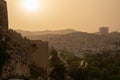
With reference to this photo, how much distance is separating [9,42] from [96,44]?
4895 inches

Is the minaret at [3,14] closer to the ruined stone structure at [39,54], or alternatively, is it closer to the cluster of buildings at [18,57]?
the cluster of buildings at [18,57]

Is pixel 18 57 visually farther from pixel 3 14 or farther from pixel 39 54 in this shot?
Result: pixel 39 54

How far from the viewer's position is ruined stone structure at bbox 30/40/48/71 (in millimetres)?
20281

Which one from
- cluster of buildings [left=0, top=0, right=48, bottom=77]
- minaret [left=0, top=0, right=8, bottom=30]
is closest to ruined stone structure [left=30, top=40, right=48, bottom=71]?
cluster of buildings [left=0, top=0, right=48, bottom=77]

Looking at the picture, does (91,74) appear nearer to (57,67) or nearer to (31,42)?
(57,67)

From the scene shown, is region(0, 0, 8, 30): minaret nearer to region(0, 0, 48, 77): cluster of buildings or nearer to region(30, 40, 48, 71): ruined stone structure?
region(0, 0, 48, 77): cluster of buildings

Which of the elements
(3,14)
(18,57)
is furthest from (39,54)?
(18,57)

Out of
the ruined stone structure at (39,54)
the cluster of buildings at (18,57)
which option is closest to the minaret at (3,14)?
the cluster of buildings at (18,57)

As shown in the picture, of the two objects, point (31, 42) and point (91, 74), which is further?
point (91, 74)

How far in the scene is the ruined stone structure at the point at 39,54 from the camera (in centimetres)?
2028

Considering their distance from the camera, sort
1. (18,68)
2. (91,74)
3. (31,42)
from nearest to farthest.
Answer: (18,68)
(31,42)
(91,74)

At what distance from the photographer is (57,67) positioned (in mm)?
28375

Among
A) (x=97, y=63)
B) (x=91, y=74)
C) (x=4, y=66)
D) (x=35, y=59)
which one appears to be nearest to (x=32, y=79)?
(x=4, y=66)

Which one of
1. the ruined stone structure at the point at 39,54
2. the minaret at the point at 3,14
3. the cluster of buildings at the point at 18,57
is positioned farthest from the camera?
the ruined stone structure at the point at 39,54
